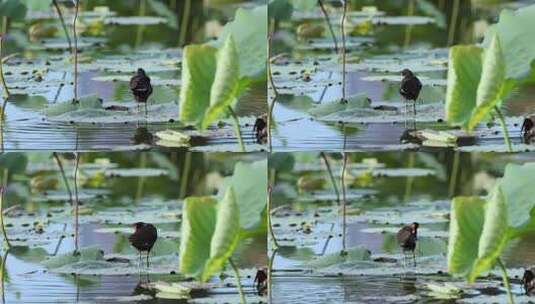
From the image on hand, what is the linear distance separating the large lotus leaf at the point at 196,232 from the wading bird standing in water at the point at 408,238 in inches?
29.0

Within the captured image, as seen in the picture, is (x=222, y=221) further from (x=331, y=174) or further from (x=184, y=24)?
(x=184, y=24)

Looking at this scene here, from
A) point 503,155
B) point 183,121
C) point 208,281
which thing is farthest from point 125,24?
point 503,155

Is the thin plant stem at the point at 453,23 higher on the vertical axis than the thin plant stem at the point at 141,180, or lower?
higher

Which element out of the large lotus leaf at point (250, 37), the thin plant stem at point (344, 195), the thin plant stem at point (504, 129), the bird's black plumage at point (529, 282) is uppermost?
the large lotus leaf at point (250, 37)

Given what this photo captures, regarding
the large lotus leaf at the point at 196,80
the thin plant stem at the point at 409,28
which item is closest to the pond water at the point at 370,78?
the thin plant stem at the point at 409,28

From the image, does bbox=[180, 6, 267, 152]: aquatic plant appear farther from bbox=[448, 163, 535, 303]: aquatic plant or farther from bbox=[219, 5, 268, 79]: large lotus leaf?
bbox=[448, 163, 535, 303]: aquatic plant

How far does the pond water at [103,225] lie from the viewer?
13.0ft

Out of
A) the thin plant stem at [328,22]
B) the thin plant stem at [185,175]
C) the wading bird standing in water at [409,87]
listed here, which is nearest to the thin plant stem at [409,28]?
the wading bird standing in water at [409,87]

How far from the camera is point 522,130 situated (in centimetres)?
399

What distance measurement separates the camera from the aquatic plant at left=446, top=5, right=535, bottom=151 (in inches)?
156

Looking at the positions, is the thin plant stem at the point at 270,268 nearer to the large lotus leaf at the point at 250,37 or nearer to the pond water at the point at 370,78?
the pond water at the point at 370,78

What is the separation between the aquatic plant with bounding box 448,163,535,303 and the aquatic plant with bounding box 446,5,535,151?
0.15m

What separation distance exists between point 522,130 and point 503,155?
0.12 meters

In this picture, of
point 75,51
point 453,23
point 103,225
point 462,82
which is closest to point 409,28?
point 453,23
